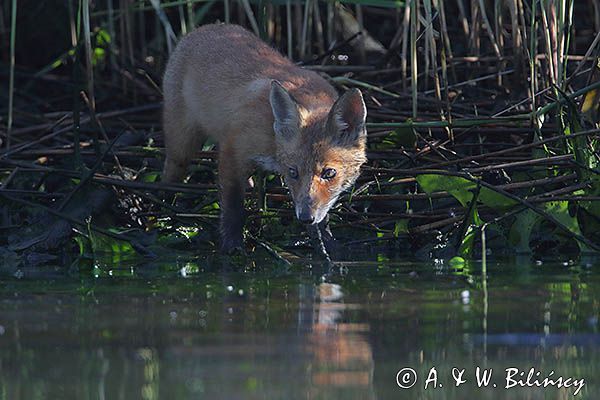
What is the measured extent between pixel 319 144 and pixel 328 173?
0.16m

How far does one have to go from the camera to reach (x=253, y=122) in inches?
241

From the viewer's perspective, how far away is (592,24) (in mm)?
9398

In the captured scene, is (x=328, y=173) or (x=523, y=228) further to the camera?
(x=523, y=228)

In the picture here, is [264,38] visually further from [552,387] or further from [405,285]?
[552,387]

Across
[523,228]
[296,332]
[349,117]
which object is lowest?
[296,332]

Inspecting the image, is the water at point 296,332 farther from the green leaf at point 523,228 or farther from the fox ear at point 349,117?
the fox ear at point 349,117

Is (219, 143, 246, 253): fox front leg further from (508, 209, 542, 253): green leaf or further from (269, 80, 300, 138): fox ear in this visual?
(508, 209, 542, 253): green leaf

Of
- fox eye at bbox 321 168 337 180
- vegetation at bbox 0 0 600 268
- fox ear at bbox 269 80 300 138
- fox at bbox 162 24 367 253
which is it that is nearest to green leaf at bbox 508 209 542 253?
vegetation at bbox 0 0 600 268

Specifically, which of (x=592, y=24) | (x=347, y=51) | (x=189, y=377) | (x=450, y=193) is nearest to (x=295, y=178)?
(x=450, y=193)

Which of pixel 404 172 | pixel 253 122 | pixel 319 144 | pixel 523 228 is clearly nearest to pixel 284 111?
pixel 319 144

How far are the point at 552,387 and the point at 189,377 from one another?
41.0 inches

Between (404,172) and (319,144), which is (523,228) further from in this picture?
(319,144)

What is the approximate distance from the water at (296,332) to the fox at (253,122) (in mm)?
652

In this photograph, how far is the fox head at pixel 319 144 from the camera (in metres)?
5.66
